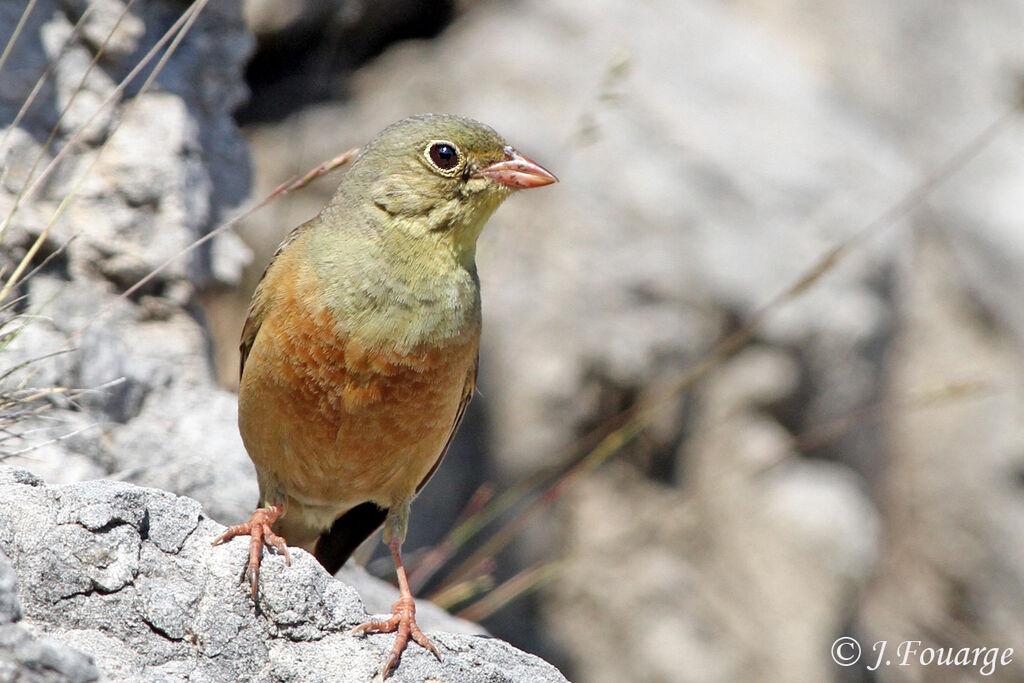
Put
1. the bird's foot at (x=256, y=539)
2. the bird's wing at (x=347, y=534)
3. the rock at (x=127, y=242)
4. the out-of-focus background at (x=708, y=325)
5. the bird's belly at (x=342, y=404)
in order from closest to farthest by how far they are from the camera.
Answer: the bird's foot at (x=256, y=539)
the bird's belly at (x=342, y=404)
the rock at (x=127, y=242)
the bird's wing at (x=347, y=534)
the out-of-focus background at (x=708, y=325)

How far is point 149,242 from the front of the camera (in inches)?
186

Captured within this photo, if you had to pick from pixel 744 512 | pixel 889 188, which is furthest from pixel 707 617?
pixel 889 188

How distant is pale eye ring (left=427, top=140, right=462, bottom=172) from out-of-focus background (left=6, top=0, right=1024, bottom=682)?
8.10 feet

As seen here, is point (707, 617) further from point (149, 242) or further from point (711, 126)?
point (149, 242)

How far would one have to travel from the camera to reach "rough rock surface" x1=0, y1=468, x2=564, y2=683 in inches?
106

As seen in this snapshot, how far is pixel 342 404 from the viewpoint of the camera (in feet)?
12.0

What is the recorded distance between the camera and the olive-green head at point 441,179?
12.9ft

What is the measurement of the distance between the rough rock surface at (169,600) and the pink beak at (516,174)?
1.55 meters

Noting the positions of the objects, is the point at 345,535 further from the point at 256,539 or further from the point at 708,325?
the point at 708,325

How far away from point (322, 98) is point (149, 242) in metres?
3.31

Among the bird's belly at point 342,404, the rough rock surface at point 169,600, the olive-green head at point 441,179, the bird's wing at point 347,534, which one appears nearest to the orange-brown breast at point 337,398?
the bird's belly at point 342,404

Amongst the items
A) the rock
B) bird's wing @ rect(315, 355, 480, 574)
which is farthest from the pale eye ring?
the rock

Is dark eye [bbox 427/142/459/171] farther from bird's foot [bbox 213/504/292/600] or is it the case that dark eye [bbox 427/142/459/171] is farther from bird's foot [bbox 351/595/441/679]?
bird's foot [bbox 351/595/441/679]

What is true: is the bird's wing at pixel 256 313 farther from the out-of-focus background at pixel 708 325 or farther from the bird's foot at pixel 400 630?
the out-of-focus background at pixel 708 325
